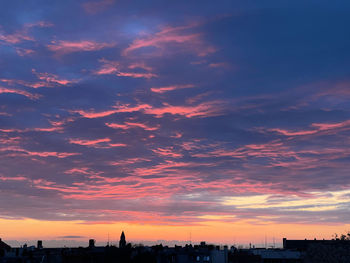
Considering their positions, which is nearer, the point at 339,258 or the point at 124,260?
the point at 339,258

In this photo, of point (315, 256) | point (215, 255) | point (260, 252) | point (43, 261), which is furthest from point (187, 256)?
point (315, 256)

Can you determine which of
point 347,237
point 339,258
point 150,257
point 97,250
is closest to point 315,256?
point 339,258

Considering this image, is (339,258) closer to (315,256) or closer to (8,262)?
(315,256)

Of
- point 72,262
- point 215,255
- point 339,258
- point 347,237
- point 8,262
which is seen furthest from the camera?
point 215,255

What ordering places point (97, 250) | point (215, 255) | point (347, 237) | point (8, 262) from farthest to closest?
point (97, 250)
point (215, 255)
point (8, 262)
point (347, 237)

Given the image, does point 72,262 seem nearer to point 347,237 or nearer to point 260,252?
point 260,252

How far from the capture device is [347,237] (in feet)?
282

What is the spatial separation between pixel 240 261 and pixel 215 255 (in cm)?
957

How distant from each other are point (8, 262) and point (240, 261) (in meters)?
69.0

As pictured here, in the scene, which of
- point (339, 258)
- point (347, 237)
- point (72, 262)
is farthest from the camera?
point (72, 262)

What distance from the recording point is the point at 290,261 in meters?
162

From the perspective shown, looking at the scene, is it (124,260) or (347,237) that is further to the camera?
(124,260)

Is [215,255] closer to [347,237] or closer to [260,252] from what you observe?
[260,252]

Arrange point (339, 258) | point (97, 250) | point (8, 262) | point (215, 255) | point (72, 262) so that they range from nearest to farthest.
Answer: point (339, 258)
point (8, 262)
point (72, 262)
point (215, 255)
point (97, 250)
